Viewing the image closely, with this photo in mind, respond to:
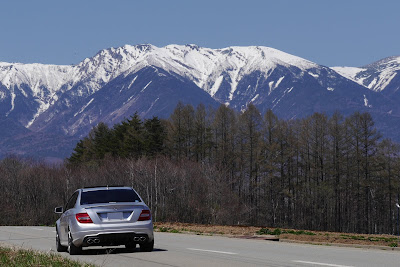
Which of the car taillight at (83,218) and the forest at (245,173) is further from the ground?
the forest at (245,173)

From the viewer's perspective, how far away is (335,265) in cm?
1488

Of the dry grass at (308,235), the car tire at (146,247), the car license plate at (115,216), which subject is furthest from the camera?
the dry grass at (308,235)

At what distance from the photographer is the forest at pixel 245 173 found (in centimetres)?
8288

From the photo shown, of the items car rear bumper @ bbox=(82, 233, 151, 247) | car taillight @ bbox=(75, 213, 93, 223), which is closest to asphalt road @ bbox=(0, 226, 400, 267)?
car rear bumper @ bbox=(82, 233, 151, 247)

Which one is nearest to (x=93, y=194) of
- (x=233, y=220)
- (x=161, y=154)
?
(x=233, y=220)

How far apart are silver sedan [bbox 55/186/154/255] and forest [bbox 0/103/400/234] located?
55819mm

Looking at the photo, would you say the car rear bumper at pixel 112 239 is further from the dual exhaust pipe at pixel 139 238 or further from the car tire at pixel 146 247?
the car tire at pixel 146 247

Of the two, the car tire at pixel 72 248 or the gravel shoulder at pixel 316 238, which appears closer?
the car tire at pixel 72 248

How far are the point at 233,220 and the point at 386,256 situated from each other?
62483mm

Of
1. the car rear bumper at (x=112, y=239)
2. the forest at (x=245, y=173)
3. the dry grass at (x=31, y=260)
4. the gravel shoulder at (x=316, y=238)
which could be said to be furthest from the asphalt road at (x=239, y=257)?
the forest at (x=245, y=173)

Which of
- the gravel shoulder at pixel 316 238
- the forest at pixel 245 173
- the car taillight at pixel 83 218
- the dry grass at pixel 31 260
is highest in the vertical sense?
the forest at pixel 245 173

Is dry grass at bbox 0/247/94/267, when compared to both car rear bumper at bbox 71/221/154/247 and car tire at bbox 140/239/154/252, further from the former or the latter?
car tire at bbox 140/239/154/252

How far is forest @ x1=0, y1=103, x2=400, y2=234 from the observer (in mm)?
82875

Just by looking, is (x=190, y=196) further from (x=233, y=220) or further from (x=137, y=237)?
(x=137, y=237)
